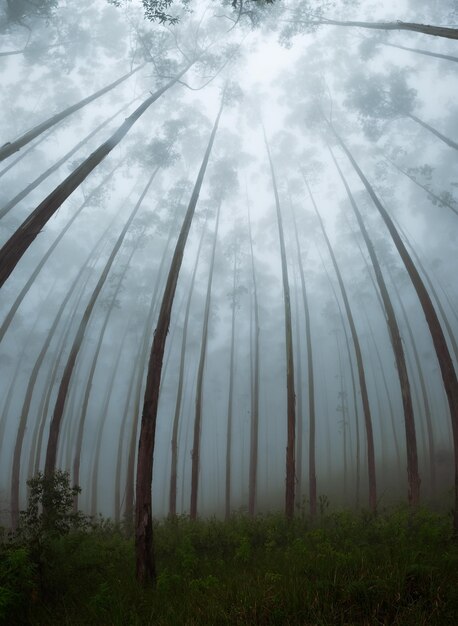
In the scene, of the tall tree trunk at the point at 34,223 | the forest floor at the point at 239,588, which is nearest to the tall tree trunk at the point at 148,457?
the forest floor at the point at 239,588

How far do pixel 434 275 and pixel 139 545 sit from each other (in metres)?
35.3

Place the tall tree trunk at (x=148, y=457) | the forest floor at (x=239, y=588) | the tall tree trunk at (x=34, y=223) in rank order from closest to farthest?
the forest floor at (x=239, y=588) < the tall tree trunk at (x=34, y=223) < the tall tree trunk at (x=148, y=457)

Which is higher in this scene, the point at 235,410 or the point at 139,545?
the point at 235,410

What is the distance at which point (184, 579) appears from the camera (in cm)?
580

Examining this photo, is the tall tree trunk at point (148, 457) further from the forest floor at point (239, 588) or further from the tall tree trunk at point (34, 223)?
the tall tree trunk at point (34, 223)

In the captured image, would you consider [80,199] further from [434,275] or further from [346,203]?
[434,275]

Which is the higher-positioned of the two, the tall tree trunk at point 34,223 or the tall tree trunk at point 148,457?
the tall tree trunk at point 34,223

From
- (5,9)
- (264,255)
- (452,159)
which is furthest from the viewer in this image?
(264,255)

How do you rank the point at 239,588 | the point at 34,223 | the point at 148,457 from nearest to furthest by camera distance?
1. the point at 239,588
2. the point at 34,223
3. the point at 148,457

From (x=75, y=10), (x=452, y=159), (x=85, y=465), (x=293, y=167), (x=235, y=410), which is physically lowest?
(x=85, y=465)

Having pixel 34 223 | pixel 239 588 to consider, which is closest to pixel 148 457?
pixel 239 588

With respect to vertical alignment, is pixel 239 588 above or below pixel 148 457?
below

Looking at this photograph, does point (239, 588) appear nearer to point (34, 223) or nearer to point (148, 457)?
point (148, 457)

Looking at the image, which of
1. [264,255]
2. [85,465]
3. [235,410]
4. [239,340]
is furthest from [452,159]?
[85,465]
